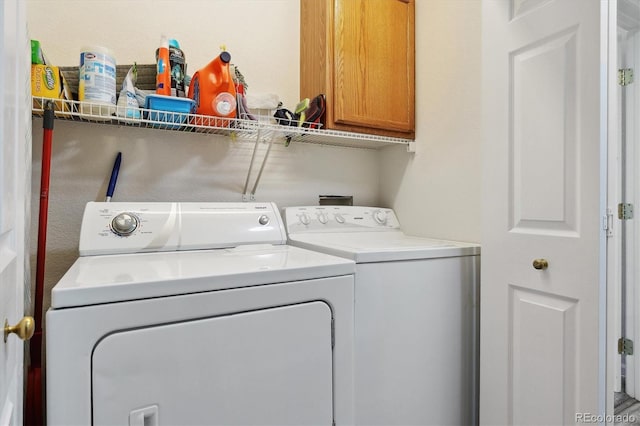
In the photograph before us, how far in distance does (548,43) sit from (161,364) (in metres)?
1.63

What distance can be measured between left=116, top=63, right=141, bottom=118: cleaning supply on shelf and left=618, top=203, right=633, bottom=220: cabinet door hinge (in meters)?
1.82

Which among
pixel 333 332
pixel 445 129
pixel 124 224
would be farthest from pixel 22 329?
pixel 445 129

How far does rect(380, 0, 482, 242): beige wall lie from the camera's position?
5.72ft

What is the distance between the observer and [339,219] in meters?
2.03

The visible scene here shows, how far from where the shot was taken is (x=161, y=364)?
917mm

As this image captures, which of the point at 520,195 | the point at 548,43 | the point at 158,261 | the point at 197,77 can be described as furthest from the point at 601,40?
the point at 158,261

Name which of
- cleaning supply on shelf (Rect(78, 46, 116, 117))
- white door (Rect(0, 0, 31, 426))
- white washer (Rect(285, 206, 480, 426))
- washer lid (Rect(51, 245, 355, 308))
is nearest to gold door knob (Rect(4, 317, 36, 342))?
white door (Rect(0, 0, 31, 426))

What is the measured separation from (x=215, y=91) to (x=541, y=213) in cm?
141

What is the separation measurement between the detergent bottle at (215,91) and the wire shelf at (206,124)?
4 centimetres

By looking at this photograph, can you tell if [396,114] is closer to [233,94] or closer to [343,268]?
[233,94]

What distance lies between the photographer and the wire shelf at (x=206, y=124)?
1388 mm

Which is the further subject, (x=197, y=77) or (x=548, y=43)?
(x=197, y=77)

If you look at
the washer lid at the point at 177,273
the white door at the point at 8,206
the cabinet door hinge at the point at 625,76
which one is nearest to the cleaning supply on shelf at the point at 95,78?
the washer lid at the point at 177,273

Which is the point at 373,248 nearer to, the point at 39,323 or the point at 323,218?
the point at 323,218
